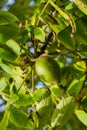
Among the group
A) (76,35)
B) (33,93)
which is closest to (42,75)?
(33,93)

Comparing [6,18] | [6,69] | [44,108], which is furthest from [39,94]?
[6,18]

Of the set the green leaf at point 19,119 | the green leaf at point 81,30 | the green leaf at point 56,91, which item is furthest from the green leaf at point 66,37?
the green leaf at point 19,119

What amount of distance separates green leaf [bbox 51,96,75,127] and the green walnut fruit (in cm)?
7

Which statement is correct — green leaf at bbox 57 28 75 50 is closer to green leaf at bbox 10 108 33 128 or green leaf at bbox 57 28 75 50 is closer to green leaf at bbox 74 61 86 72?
green leaf at bbox 74 61 86 72

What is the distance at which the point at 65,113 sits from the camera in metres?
1.13

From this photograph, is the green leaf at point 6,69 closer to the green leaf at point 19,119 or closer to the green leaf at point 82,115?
the green leaf at point 19,119

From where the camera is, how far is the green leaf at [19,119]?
1.19m

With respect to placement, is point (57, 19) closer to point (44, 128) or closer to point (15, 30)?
point (15, 30)

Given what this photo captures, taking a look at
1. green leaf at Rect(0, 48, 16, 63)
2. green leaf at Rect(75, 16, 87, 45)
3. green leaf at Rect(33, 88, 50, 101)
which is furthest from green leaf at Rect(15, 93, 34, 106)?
green leaf at Rect(75, 16, 87, 45)

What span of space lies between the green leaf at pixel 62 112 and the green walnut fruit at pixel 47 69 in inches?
2.7

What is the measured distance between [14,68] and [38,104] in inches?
5.8

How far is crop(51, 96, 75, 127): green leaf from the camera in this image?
1133 millimetres

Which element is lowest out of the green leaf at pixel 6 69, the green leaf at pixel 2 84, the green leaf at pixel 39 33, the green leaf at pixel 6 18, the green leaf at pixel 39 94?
the green leaf at pixel 2 84

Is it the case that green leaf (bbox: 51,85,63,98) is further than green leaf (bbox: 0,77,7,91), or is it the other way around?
green leaf (bbox: 0,77,7,91)
